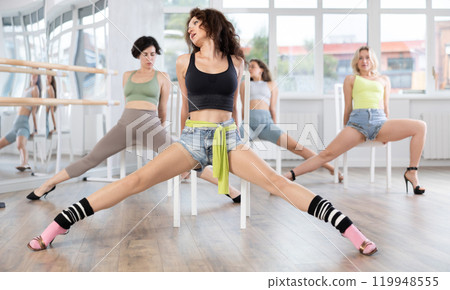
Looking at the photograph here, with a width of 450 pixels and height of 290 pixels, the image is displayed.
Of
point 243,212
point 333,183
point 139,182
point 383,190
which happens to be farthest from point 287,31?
point 139,182

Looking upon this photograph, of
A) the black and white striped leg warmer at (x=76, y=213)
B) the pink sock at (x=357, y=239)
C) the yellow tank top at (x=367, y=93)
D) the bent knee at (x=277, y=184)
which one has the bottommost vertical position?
the pink sock at (x=357, y=239)

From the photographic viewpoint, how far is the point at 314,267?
1.46 meters

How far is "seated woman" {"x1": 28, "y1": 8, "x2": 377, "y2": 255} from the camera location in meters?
1.60

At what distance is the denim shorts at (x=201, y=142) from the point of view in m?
1.70

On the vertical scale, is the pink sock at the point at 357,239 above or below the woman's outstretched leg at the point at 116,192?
below

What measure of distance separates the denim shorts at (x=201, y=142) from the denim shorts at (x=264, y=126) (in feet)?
5.58

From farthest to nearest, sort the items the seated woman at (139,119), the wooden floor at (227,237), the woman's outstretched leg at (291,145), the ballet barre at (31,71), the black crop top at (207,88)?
the woman's outstretched leg at (291,145) < the ballet barre at (31,71) < the seated woman at (139,119) < the black crop top at (207,88) < the wooden floor at (227,237)

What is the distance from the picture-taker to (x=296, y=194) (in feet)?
5.24

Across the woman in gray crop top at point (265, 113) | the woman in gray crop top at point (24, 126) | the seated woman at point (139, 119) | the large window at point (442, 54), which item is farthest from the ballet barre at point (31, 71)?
the large window at point (442, 54)

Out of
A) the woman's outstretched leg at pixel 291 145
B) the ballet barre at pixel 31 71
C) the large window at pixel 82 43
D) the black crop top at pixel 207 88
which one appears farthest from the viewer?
the large window at pixel 82 43

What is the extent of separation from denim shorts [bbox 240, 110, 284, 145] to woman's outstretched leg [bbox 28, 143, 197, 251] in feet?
5.88

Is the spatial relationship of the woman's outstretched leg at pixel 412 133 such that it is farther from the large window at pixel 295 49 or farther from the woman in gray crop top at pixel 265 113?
the large window at pixel 295 49

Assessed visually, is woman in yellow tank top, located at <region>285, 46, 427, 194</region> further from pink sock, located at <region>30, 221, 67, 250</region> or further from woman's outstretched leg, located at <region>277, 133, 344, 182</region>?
pink sock, located at <region>30, 221, 67, 250</region>

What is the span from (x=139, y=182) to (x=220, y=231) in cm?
48
